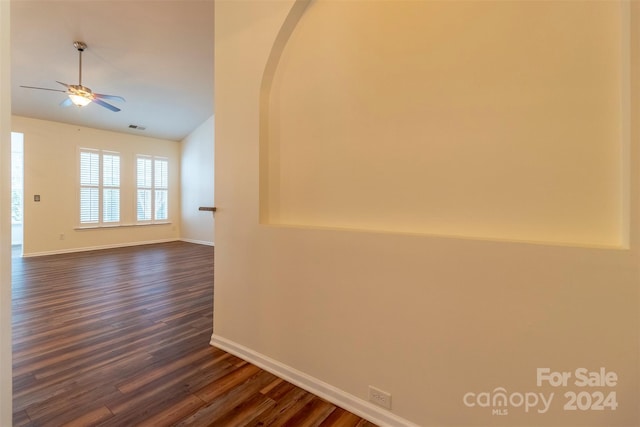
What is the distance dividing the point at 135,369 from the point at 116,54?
445 cm

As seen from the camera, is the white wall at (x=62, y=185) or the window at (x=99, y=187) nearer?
the white wall at (x=62, y=185)

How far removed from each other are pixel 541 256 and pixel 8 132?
219 centimetres

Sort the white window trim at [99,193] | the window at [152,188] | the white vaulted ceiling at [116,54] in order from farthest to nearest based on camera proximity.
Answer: the window at [152,188]
the white window trim at [99,193]
the white vaulted ceiling at [116,54]

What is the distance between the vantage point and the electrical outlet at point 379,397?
5.32ft

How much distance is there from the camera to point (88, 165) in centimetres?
670

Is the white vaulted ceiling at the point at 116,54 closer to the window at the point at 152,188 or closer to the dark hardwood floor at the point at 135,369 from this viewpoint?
the window at the point at 152,188

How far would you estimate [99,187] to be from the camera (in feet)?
22.5

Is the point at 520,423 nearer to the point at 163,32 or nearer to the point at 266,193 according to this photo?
the point at 266,193

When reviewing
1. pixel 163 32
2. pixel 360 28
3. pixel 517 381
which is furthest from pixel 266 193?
pixel 163 32

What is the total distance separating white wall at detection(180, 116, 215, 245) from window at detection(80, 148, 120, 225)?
1.61 metres

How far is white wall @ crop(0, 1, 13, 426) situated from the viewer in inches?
42.3

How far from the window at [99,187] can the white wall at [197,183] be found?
161cm

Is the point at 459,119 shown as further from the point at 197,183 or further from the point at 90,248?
the point at 90,248

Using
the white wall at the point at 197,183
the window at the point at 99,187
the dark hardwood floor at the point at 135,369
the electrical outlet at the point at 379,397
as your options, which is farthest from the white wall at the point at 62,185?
the electrical outlet at the point at 379,397
